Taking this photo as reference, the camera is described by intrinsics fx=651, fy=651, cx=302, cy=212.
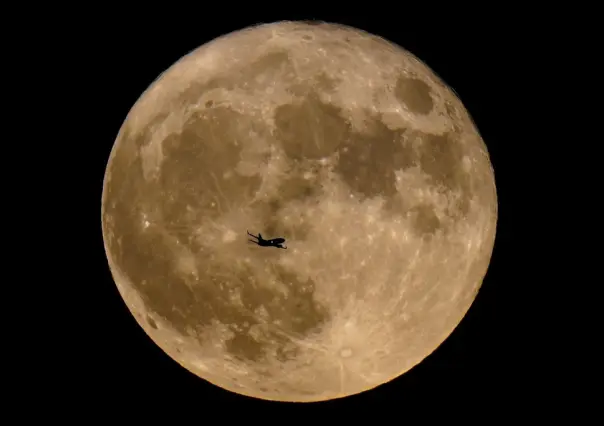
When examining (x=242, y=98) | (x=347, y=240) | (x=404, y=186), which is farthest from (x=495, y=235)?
(x=242, y=98)

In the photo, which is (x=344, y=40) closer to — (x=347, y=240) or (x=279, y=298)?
(x=347, y=240)

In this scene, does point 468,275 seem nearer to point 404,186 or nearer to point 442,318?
point 442,318

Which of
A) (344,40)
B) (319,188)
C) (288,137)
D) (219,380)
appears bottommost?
(219,380)

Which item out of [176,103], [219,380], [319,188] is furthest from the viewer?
[219,380]

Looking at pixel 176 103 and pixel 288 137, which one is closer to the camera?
pixel 288 137

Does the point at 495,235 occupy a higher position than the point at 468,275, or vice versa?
the point at 495,235

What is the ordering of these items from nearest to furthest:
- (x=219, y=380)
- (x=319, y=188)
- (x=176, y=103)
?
(x=319, y=188) → (x=176, y=103) → (x=219, y=380)

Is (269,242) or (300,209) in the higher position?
(300,209)
